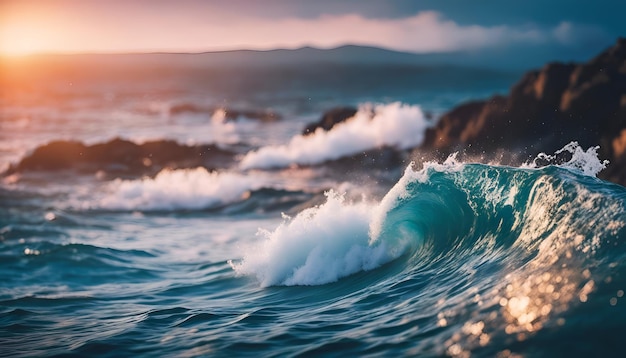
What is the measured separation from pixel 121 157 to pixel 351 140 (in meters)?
12.6

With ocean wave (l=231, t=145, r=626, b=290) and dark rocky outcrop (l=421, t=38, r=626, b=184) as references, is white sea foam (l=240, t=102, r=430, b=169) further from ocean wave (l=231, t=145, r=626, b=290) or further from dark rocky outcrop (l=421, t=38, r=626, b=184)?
ocean wave (l=231, t=145, r=626, b=290)

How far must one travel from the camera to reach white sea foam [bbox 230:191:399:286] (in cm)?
1163

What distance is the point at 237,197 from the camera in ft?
87.0

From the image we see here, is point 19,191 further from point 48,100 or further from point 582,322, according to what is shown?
point 48,100

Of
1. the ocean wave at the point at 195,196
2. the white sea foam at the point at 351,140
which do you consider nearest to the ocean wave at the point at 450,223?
the ocean wave at the point at 195,196

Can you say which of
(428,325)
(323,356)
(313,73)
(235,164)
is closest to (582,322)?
(428,325)

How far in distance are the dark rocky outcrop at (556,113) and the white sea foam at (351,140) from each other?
183 inches

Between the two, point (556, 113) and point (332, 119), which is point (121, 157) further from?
point (556, 113)

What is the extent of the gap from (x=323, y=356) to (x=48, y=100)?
123196mm

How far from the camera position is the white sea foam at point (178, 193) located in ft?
84.4

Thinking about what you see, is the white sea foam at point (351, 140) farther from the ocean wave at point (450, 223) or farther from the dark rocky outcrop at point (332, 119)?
the ocean wave at point (450, 223)

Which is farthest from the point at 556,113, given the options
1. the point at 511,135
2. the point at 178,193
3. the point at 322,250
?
the point at 322,250

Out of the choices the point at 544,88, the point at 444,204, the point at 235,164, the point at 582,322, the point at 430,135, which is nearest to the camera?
the point at 582,322

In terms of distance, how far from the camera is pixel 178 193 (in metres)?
26.8
